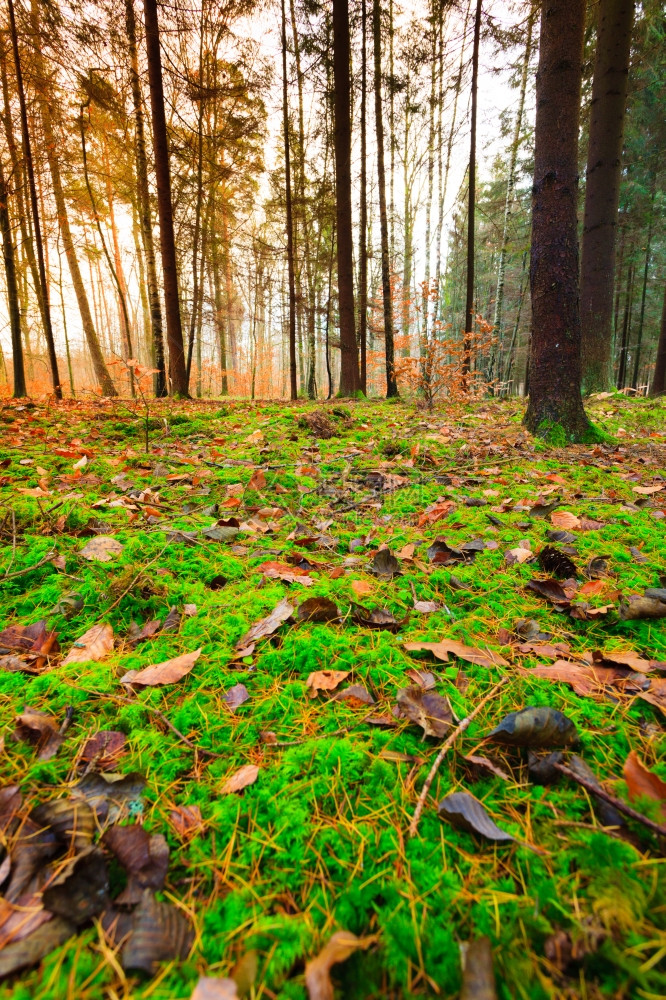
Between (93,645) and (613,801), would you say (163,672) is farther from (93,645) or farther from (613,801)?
(613,801)

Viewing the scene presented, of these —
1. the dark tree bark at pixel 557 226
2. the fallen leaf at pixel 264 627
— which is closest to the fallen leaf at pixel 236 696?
the fallen leaf at pixel 264 627

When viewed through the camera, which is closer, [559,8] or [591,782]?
[591,782]

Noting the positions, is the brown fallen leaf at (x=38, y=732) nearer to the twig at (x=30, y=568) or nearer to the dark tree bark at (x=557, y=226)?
the twig at (x=30, y=568)

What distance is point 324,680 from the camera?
1.23 m

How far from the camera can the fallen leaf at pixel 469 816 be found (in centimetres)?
79

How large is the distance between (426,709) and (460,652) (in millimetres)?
266

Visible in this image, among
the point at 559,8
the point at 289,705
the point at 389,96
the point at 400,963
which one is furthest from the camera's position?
the point at 389,96

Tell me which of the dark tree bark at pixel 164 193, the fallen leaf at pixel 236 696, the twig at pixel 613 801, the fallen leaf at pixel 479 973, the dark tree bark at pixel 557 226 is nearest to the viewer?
the fallen leaf at pixel 479 973

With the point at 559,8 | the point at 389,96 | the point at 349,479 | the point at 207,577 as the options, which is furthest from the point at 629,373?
the point at 207,577

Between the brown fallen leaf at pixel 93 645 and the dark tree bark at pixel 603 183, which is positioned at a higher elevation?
the dark tree bark at pixel 603 183

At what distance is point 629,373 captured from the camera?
25.1 m

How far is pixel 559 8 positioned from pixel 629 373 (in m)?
26.9

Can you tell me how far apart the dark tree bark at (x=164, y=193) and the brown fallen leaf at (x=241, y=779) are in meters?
8.15

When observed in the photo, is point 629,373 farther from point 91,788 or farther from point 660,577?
point 91,788
